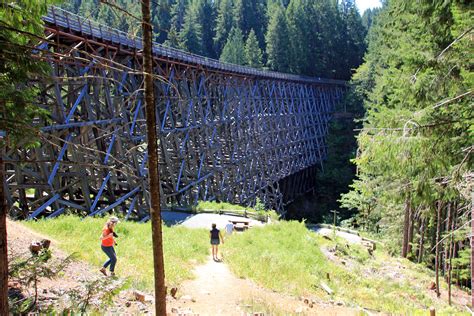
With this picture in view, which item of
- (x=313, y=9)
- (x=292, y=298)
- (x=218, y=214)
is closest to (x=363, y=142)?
(x=292, y=298)

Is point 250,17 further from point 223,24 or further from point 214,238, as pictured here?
point 214,238

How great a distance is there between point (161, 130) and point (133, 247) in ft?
29.6

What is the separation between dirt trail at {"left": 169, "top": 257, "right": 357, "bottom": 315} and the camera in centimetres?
753

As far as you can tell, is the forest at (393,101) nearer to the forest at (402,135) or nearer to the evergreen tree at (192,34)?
the forest at (402,135)

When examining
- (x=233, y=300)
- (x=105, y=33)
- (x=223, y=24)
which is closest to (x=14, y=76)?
(x=233, y=300)

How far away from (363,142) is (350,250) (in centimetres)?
1000

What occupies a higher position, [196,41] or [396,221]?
[196,41]

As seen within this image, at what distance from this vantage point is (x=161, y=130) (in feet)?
61.4

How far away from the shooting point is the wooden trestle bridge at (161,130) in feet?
38.7

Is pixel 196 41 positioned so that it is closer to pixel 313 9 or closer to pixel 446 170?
pixel 313 9

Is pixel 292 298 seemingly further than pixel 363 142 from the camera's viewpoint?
Yes

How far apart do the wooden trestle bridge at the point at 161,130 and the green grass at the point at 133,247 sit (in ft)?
4.73

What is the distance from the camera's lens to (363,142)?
6.51m

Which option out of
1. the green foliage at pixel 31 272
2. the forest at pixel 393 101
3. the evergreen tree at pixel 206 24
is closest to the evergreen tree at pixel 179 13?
the evergreen tree at pixel 206 24
